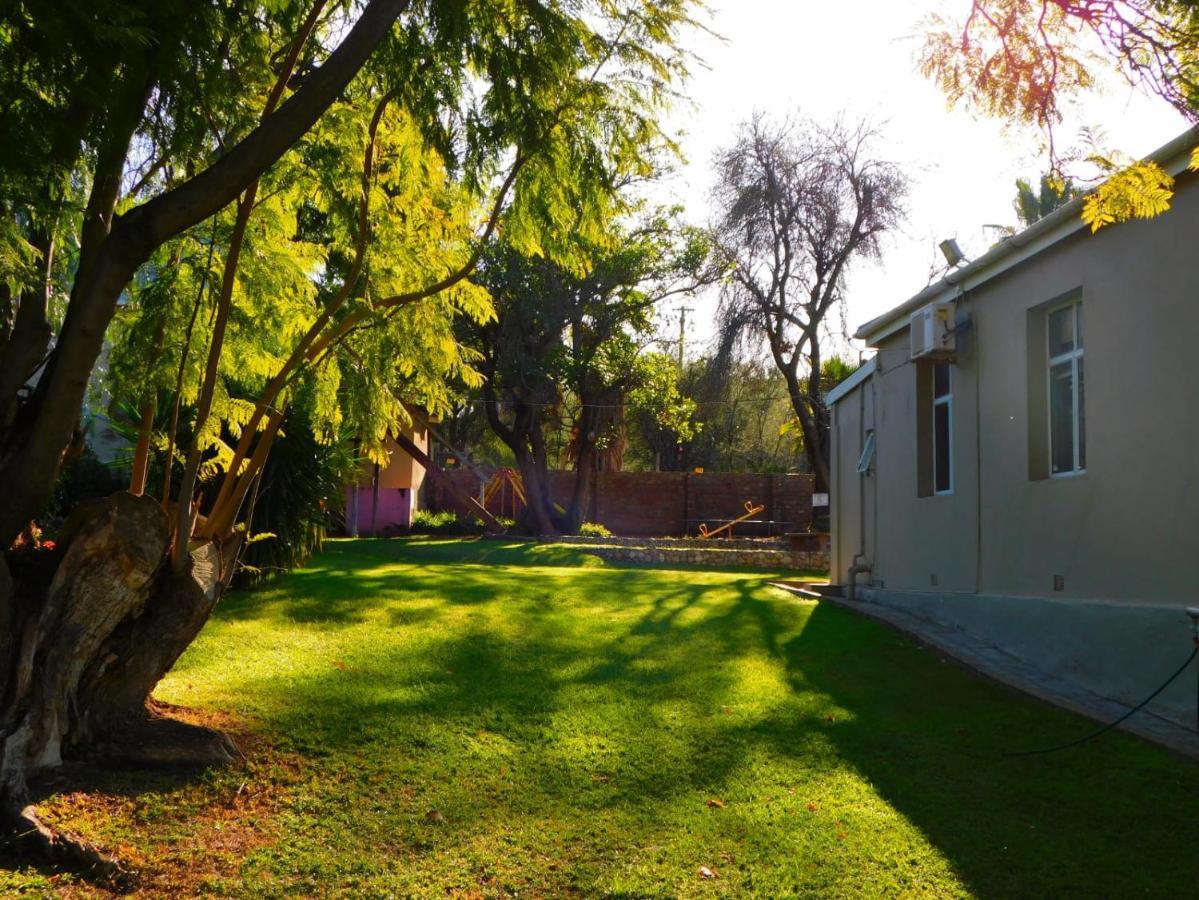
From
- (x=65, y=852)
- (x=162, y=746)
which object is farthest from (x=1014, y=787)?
(x=65, y=852)

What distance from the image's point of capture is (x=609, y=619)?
35.8 feet

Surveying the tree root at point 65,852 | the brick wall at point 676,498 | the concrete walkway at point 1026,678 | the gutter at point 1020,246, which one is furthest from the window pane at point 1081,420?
the brick wall at point 676,498

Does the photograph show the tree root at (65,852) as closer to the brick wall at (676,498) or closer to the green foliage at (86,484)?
the green foliage at (86,484)

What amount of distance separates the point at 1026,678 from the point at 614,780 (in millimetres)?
4195

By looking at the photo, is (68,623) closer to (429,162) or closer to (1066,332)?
(429,162)

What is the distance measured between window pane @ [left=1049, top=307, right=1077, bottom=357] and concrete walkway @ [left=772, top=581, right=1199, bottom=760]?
2881 mm

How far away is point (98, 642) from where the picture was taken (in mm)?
5605

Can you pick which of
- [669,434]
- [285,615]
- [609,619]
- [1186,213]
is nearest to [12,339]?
[285,615]

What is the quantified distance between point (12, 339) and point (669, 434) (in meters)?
37.4

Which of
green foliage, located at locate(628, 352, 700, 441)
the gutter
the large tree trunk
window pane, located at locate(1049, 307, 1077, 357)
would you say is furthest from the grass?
green foliage, located at locate(628, 352, 700, 441)

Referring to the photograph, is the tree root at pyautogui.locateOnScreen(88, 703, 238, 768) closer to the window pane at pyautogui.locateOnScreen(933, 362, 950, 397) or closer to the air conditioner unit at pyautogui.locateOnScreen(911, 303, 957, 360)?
the air conditioner unit at pyautogui.locateOnScreen(911, 303, 957, 360)

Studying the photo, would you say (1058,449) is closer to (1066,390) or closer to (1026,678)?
(1066,390)

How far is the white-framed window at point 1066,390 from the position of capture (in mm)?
8844

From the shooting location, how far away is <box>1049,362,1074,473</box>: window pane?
9.05 metres
